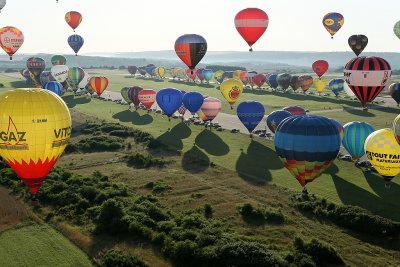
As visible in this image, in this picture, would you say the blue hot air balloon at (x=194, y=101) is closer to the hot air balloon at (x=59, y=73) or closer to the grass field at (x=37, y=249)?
the grass field at (x=37, y=249)

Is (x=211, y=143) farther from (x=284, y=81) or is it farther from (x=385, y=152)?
(x=284, y=81)

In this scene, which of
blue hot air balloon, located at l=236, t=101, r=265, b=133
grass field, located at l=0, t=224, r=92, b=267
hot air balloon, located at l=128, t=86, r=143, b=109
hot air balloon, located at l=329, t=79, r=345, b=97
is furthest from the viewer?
hot air balloon, located at l=329, t=79, r=345, b=97

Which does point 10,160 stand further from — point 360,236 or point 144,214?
point 360,236

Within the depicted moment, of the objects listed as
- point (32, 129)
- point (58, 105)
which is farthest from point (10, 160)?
point (58, 105)

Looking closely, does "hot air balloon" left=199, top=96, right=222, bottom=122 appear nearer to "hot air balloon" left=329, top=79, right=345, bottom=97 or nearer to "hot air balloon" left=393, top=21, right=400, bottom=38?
"hot air balloon" left=393, top=21, right=400, bottom=38

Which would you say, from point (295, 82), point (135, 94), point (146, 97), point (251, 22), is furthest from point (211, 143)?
point (295, 82)

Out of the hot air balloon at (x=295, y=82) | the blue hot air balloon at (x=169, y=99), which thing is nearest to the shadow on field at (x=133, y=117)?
the blue hot air balloon at (x=169, y=99)

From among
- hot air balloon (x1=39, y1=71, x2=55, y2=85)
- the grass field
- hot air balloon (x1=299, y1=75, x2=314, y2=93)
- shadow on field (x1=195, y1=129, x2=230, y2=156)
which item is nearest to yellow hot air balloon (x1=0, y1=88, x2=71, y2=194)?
the grass field

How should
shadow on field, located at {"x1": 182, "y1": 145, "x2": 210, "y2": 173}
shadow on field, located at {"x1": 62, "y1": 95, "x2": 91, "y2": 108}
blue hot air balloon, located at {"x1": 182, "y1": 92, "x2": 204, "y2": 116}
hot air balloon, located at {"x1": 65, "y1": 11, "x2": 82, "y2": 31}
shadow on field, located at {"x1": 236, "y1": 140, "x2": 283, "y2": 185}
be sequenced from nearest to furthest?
1. shadow on field, located at {"x1": 236, "y1": 140, "x2": 283, "y2": 185}
2. shadow on field, located at {"x1": 182, "y1": 145, "x2": 210, "y2": 173}
3. blue hot air balloon, located at {"x1": 182, "y1": 92, "x2": 204, "y2": 116}
4. shadow on field, located at {"x1": 62, "y1": 95, "x2": 91, "y2": 108}
5. hot air balloon, located at {"x1": 65, "y1": 11, "x2": 82, "y2": 31}
